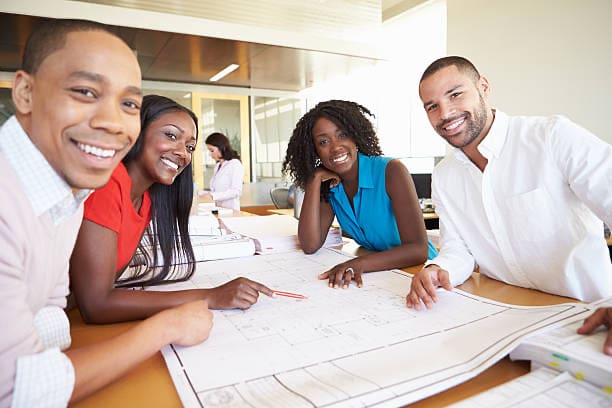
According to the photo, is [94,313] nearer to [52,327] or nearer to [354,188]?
[52,327]

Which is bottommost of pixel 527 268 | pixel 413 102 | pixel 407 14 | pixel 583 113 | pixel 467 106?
pixel 527 268

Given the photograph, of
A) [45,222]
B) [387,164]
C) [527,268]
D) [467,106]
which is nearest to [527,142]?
[467,106]

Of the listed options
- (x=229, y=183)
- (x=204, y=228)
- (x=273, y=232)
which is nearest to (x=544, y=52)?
(x=273, y=232)

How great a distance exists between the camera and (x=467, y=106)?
1.36 metres

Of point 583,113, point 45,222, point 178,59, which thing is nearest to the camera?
point 45,222

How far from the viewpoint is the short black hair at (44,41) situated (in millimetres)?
621

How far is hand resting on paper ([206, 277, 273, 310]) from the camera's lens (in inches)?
36.9

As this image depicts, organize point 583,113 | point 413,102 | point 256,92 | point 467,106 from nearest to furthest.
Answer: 1. point 467,106
2. point 583,113
3. point 413,102
4. point 256,92

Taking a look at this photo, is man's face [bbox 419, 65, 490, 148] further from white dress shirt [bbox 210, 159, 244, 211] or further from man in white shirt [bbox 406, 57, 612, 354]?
white dress shirt [bbox 210, 159, 244, 211]

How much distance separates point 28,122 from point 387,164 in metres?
1.30

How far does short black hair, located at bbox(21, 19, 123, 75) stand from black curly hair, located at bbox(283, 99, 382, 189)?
1.29 m

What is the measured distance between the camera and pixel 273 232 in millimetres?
1840

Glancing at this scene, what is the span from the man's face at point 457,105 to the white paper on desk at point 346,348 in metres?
0.60

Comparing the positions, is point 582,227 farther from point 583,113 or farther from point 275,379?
point 583,113
